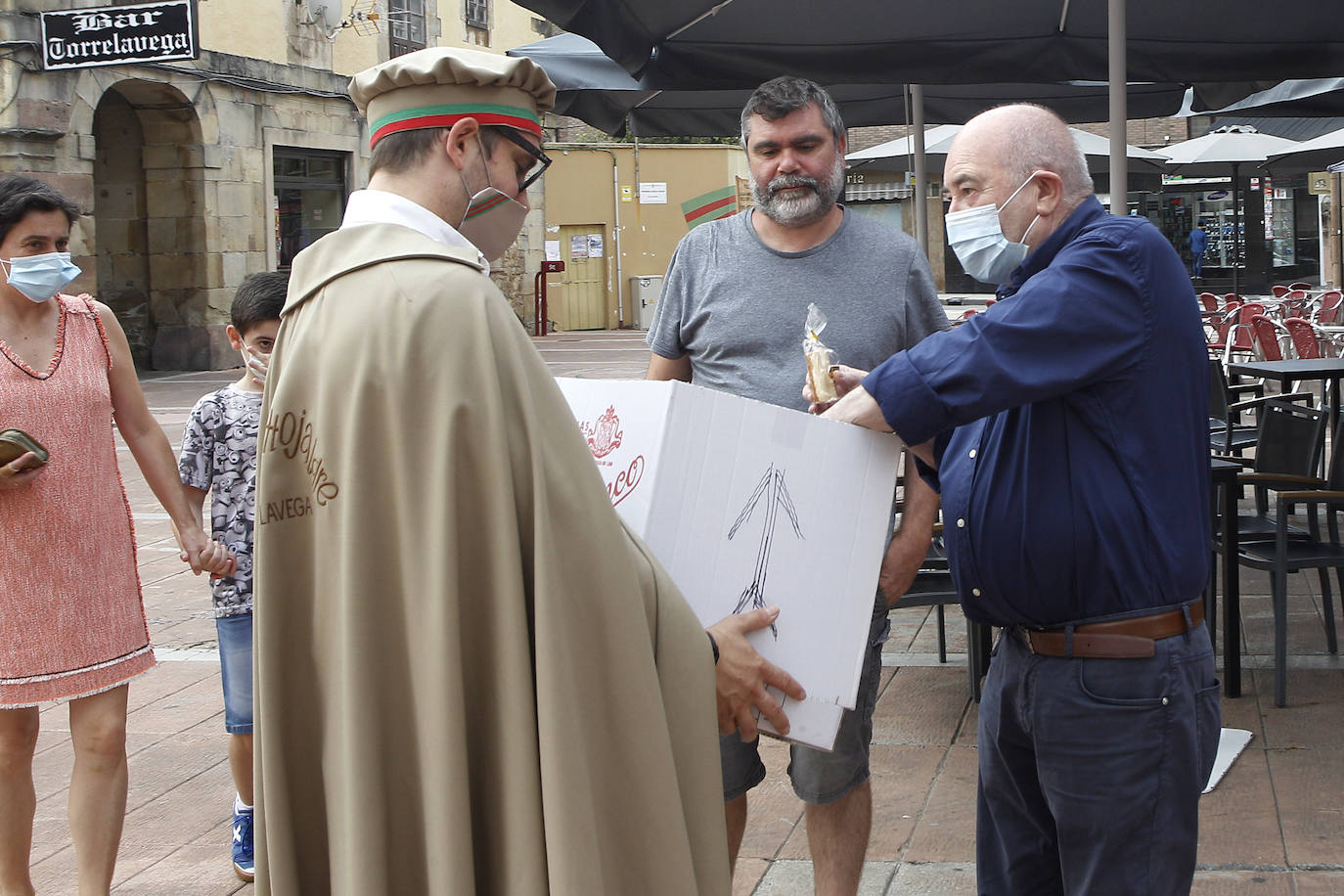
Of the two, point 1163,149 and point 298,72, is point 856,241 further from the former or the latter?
point 298,72

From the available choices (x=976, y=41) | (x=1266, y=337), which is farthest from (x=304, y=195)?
(x=976, y=41)

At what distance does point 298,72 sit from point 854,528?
19908 mm

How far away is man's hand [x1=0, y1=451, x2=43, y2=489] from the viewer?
344 cm

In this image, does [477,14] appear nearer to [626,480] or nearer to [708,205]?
[708,205]

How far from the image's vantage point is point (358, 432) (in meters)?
1.86

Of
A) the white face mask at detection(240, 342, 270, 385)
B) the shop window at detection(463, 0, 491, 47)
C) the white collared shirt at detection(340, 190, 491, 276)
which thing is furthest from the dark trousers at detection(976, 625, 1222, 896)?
the shop window at detection(463, 0, 491, 47)

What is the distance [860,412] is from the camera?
243cm

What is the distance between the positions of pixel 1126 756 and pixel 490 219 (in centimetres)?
142

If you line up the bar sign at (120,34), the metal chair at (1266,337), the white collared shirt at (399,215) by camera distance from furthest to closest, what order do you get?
1. the bar sign at (120,34)
2. the metal chair at (1266,337)
3. the white collared shirt at (399,215)

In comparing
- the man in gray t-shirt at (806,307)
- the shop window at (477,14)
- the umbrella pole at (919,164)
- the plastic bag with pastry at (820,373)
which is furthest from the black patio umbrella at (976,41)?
the shop window at (477,14)

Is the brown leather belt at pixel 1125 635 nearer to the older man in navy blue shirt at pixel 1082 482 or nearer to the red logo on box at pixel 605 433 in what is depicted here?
the older man in navy blue shirt at pixel 1082 482

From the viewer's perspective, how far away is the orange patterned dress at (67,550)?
3477mm

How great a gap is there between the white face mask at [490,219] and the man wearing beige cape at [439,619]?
0.18 meters

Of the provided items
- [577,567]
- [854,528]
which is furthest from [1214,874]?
[577,567]
